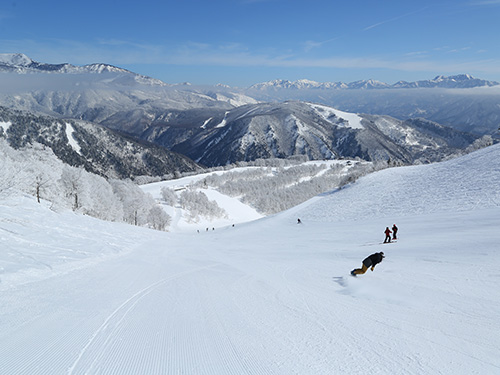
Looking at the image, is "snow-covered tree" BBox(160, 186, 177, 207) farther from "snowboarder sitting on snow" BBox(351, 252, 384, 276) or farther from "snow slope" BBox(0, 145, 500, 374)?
"snowboarder sitting on snow" BBox(351, 252, 384, 276)

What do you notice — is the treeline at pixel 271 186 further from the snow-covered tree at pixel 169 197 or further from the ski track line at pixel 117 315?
the ski track line at pixel 117 315

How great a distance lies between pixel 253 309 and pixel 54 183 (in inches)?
1744

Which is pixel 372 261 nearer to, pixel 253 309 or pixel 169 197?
pixel 253 309

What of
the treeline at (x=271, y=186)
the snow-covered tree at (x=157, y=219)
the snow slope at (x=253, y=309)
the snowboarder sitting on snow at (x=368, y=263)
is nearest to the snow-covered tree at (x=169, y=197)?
the treeline at (x=271, y=186)

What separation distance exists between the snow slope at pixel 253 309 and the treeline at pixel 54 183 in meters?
9.54

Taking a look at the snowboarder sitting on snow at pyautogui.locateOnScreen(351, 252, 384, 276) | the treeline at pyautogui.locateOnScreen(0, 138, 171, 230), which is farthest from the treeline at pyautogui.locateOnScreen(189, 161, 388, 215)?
the snowboarder sitting on snow at pyautogui.locateOnScreen(351, 252, 384, 276)

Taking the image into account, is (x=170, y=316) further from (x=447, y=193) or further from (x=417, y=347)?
(x=447, y=193)

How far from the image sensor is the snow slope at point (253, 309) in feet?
18.2

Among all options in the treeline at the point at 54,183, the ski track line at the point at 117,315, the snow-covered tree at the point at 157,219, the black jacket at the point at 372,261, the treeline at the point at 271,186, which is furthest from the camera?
the treeline at the point at 271,186

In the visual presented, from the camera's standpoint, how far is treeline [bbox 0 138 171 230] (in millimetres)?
27375

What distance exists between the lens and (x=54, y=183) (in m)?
41.9

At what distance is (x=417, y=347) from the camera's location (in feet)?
19.0

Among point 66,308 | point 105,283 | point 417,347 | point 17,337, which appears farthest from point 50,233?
point 417,347

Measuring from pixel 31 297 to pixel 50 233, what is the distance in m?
13.4
